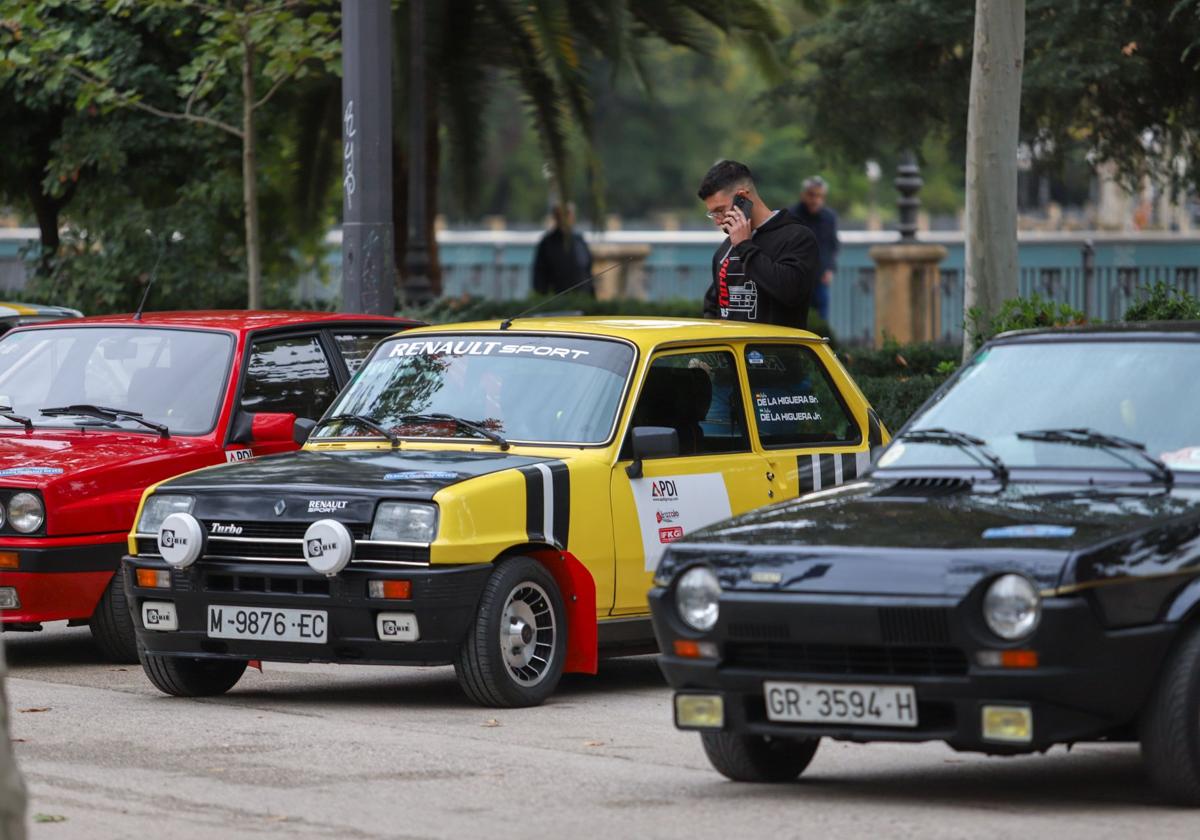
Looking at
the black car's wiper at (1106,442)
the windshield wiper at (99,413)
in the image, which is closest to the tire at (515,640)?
the black car's wiper at (1106,442)

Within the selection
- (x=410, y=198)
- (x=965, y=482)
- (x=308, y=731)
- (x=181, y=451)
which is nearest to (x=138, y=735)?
(x=308, y=731)

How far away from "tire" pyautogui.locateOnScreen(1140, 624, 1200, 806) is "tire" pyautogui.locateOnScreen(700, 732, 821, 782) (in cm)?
113

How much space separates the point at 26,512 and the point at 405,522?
2.26 m

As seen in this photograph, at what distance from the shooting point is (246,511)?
888 centimetres

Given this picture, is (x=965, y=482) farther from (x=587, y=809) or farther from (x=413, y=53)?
(x=413, y=53)

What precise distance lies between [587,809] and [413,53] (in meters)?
14.0

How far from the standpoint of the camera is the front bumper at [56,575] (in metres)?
9.88

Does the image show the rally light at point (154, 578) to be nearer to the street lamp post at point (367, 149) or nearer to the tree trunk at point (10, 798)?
the tree trunk at point (10, 798)

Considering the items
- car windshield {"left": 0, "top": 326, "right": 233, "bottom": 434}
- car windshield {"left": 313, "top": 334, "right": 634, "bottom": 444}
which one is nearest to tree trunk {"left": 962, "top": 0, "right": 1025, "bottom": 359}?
car windshield {"left": 313, "top": 334, "right": 634, "bottom": 444}

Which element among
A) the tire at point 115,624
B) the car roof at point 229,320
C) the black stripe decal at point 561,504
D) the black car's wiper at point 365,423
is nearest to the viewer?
the black stripe decal at point 561,504

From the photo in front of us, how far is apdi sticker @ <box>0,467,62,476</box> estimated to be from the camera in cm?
997

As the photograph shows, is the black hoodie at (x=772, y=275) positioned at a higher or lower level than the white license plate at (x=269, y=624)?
higher

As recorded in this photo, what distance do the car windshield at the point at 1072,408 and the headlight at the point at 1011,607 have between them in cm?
99

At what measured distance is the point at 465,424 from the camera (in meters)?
9.41
